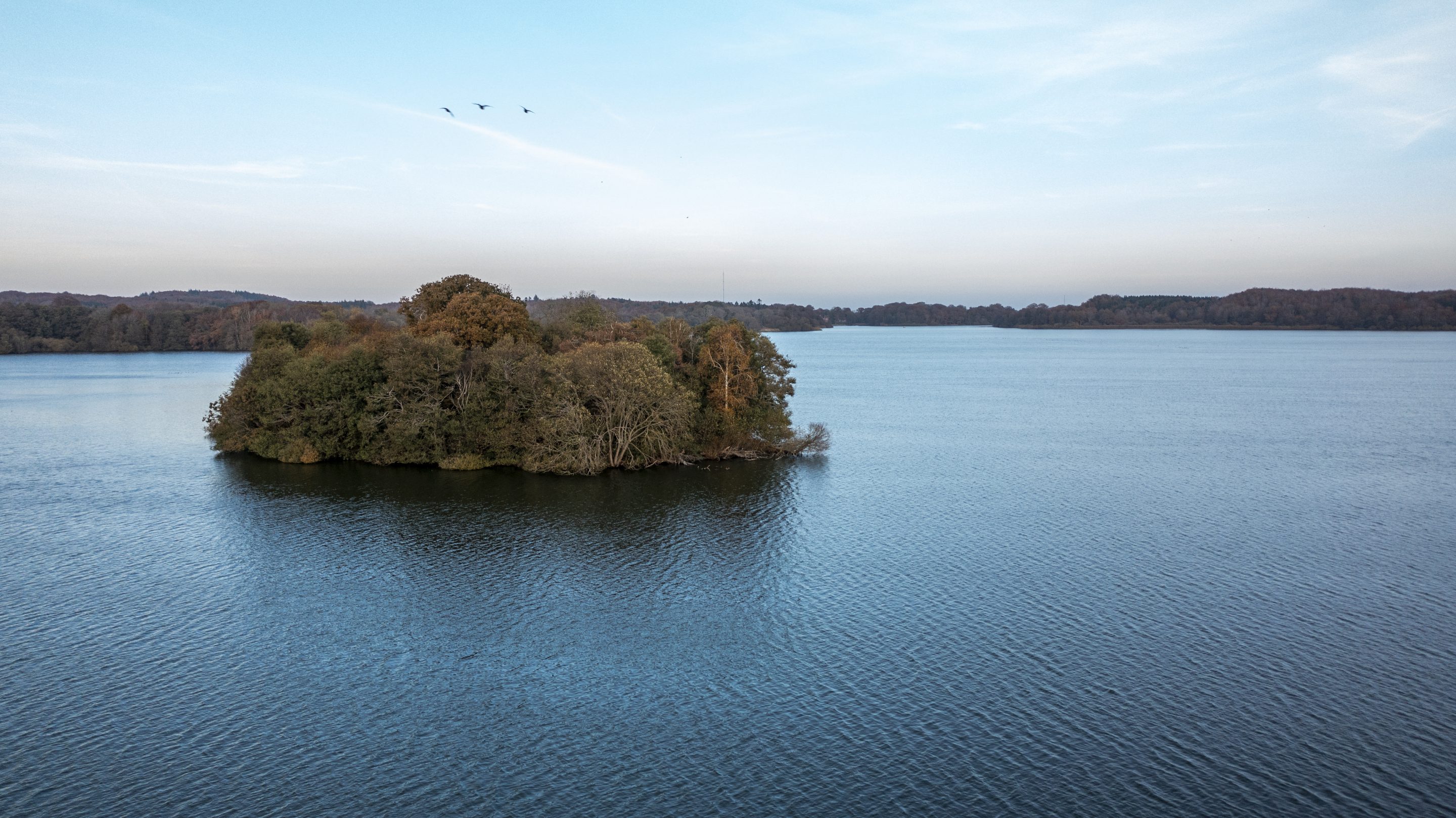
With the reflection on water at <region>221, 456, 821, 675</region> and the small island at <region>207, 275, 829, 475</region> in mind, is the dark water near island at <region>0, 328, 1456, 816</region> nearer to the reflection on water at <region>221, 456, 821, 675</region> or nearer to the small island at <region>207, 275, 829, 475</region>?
the reflection on water at <region>221, 456, 821, 675</region>

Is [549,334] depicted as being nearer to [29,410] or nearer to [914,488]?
[914,488]

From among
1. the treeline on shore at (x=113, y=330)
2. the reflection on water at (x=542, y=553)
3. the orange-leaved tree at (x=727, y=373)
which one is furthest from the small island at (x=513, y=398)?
the treeline on shore at (x=113, y=330)

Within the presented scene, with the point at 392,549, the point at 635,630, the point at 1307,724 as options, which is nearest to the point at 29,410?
the point at 392,549

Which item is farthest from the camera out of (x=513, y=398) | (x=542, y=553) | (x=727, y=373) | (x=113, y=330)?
(x=113, y=330)

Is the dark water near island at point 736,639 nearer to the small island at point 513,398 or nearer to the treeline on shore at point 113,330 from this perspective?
the small island at point 513,398

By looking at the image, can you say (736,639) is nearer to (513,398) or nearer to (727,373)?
(727,373)

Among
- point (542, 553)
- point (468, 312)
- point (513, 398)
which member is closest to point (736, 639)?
point (542, 553)

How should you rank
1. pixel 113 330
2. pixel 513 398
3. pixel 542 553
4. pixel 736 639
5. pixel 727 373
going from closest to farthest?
pixel 736 639 → pixel 542 553 → pixel 513 398 → pixel 727 373 → pixel 113 330

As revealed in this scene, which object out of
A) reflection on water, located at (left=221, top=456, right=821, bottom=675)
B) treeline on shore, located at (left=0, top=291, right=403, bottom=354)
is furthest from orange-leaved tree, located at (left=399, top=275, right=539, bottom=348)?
treeline on shore, located at (left=0, top=291, right=403, bottom=354)
